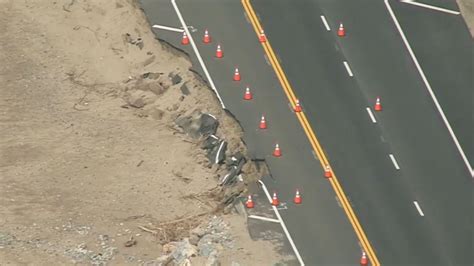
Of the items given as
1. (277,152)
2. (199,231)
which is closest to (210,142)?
(277,152)

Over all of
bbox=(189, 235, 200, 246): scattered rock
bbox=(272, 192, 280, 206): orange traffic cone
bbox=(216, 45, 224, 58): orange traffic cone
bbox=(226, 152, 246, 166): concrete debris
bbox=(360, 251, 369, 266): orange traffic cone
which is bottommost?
bbox=(360, 251, 369, 266): orange traffic cone

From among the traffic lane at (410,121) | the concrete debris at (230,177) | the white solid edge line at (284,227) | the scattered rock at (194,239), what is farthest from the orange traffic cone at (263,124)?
the scattered rock at (194,239)

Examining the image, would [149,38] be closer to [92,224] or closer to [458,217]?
[92,224]

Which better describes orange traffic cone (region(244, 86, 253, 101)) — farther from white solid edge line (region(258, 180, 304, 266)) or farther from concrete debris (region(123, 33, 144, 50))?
concrete debris (region(123, 33, 144, 50))

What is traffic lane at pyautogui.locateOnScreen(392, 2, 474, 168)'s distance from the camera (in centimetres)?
5944

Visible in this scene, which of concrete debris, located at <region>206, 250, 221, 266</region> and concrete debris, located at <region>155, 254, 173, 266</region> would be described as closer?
concrete debris, located at <region>206, 250, 221, 266</region>

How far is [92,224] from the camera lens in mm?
57062

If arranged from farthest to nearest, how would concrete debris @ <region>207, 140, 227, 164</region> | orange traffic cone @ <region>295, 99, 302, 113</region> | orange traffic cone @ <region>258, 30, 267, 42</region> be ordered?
orange traffic cone @ <region>258, 30, 267, 42</region>, orange traffic cone @ <region>295, 99, 302, 113</region>, concrete debris @ <region>207, 140, 227, 164</region>

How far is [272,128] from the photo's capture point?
194ft

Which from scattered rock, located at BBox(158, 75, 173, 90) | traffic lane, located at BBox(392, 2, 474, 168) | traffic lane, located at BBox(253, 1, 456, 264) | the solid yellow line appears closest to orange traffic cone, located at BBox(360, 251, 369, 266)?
the solid yellow line

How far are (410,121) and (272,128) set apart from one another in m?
4.77

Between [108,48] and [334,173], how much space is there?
11.4 m

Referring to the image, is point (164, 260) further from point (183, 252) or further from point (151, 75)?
point (151, 75)

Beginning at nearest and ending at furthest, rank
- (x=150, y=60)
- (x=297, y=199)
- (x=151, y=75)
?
(x=297, y=199) → (x=151, y=75) → (x=150, y=60)
